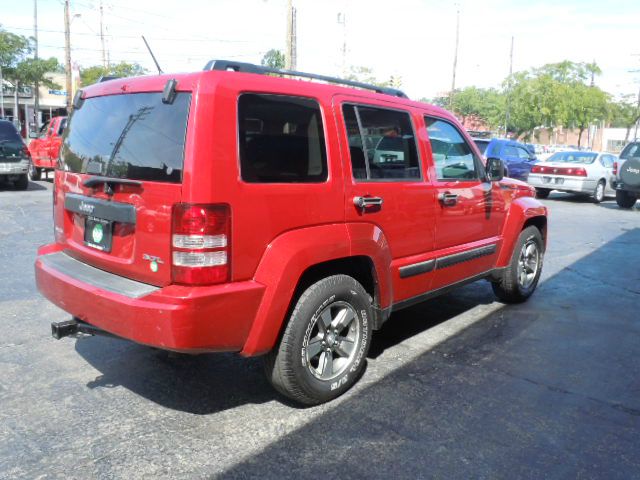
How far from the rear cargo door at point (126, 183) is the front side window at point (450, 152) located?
2180 mm

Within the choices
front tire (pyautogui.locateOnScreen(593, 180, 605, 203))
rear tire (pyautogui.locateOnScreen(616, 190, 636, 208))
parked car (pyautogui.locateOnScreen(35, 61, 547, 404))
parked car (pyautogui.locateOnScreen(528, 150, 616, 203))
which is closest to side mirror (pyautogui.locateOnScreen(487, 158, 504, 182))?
parked car (pyautogui.locateOnScreen(35, 61, 547, 404))

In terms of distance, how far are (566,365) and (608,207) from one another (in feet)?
42.4

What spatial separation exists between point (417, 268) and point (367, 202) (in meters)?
0.84

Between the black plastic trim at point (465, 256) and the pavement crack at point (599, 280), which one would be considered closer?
the black plastic trim at point (465, 256)

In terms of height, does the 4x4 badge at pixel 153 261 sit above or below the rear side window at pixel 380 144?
below

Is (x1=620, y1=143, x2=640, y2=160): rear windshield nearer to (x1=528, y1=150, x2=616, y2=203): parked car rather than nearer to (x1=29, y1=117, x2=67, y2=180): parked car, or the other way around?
(x1=528, y1=150, x2=616, y2=203): parked car

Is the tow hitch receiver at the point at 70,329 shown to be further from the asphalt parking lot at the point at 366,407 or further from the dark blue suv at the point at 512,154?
the dark blue suv at the point at 512,154

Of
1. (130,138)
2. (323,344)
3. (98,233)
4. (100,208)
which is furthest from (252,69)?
(323,344)

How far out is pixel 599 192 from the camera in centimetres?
1644

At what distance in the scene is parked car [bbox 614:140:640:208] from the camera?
14180 mm

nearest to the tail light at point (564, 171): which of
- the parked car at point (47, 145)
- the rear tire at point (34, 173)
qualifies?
the parked car at point (47, 145)

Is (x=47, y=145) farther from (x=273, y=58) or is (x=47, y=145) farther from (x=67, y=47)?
(x=273, y=58)

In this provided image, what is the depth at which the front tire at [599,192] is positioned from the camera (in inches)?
642

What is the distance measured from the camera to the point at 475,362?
4.25 meters
